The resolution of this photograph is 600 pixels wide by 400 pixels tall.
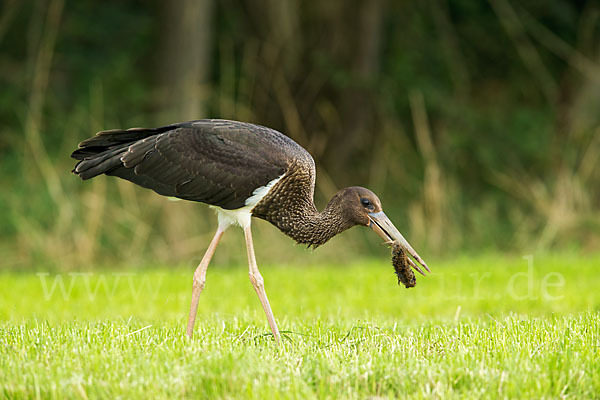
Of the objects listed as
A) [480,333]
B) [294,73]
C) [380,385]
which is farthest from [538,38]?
[380,385]

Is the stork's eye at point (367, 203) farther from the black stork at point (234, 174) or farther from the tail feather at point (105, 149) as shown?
the tail feather at point (105, 149)

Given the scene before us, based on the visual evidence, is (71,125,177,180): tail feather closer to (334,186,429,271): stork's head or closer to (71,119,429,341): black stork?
(71,119,429,341): black stork

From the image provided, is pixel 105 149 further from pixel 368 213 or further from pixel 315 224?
pixel 368 213

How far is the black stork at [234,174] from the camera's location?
5531mm

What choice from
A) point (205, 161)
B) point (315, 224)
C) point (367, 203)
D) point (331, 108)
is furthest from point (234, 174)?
point (331, 108)

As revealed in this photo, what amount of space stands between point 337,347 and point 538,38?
11274mm

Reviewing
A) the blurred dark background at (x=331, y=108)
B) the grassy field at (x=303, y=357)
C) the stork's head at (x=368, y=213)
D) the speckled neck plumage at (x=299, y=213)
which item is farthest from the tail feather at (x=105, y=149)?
the blurred dark background at (x=331, y=108)

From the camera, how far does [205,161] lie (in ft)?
18.5

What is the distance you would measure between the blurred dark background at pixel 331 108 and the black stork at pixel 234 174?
17.3ft

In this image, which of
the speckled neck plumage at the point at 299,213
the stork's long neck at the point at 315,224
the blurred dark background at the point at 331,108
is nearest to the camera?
the speckled neck plumage at the point at 299,213

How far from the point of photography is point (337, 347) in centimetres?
460

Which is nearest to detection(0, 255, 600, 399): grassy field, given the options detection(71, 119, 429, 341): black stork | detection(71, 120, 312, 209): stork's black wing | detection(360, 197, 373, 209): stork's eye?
detection(71, 119, 429, 341): black stork

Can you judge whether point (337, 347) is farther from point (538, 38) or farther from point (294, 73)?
point (538, 38)

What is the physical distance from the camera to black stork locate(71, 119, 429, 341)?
5.53m
